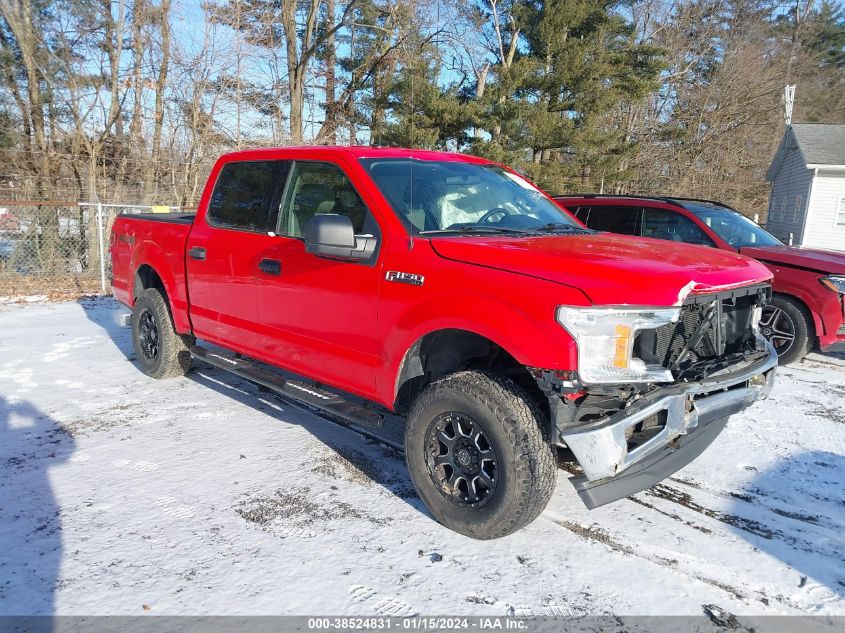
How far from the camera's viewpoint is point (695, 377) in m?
2.92

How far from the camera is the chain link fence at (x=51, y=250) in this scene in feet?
38.5

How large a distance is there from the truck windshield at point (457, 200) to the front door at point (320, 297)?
0.23 meters

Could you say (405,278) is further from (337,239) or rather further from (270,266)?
(270,266)

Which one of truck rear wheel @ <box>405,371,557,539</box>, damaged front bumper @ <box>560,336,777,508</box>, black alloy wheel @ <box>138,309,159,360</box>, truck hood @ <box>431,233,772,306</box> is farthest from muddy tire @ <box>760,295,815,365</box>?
black alloy wheel @ <box>138,309,159,360</box>

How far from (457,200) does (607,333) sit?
1534 mm

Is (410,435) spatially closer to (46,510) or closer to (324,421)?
(324,421)

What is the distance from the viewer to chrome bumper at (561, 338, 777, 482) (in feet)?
8.52

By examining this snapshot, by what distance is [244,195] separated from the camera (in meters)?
4.59

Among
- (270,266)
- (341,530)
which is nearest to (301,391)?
(270,266)

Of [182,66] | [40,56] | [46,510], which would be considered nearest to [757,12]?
[182,66]

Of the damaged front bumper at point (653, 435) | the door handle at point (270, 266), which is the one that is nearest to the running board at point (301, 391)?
the door handle at point (270, 266)

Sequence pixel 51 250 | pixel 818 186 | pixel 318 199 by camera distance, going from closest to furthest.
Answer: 1. pixel 318 199
2. pixel 51 250
3. pixel 818 186

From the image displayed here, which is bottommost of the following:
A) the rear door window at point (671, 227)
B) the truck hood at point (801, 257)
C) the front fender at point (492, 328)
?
the front fender at point (492, 328)

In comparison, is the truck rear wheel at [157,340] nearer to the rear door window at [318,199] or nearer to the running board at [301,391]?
the running board at [301,391]
